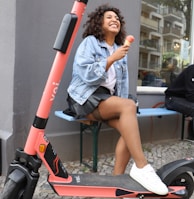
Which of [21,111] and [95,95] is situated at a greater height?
[95,95]

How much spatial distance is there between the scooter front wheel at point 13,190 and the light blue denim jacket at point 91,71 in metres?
0.91

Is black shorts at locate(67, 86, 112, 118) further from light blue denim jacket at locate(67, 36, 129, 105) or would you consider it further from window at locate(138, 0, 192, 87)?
window at locate(138, 0, 192, 87)

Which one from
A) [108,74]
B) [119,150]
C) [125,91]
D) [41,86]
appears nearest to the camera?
[119,150]

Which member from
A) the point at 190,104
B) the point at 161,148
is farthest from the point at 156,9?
the point at 161,148

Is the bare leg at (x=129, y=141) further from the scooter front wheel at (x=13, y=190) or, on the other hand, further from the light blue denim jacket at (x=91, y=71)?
the scooter front wheel at (x=13, y=190)

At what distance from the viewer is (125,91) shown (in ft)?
9.38

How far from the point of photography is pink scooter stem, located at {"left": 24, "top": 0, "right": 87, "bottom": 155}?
71.6 inches

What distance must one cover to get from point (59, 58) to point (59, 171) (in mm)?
779

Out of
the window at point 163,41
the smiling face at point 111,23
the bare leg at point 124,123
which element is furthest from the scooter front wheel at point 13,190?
the window at point 163,41

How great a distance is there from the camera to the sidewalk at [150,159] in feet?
8.72

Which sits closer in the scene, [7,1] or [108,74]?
[108,74]

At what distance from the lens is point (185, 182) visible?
2.36 metres

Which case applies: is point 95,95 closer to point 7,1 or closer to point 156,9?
point 7,1

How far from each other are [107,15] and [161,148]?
7.37 feet
